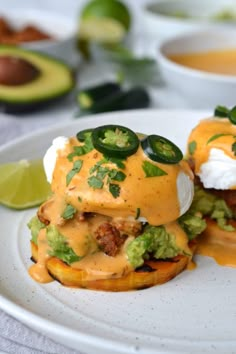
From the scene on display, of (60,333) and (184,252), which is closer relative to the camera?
(60,333)

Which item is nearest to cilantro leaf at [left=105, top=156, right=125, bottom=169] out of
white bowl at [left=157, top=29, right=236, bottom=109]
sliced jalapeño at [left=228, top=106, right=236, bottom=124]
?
sliced jalapeño at [left=228, top=106, right=236, bottom=124]

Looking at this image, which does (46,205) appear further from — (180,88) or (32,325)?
(180,88)

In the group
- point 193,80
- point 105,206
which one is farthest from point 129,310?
point 193,80

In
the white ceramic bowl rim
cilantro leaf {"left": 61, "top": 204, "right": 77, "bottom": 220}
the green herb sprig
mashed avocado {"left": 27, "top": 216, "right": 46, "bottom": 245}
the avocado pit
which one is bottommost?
the avocado pit

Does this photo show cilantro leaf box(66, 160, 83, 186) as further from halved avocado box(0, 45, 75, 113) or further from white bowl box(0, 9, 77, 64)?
white bowl box(0, 9, 77, 64)

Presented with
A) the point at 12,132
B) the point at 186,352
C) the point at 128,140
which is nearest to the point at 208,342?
the point at 186,352

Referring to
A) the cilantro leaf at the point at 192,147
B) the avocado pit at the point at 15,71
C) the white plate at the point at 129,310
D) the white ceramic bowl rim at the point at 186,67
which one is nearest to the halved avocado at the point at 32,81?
→ the avocado pit at the point at 15,71

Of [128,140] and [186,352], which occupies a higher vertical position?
[128,140]
